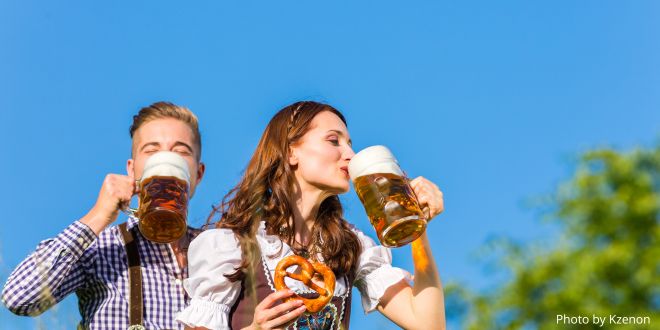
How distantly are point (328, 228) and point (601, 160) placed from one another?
17404mm

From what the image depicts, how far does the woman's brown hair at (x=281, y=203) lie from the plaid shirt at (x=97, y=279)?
28 centimetres

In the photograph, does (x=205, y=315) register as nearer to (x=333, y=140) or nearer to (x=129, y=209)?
(x=129, y=209)

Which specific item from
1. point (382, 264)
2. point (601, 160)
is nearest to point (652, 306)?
point (601, 160)

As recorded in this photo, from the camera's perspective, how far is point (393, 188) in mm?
2848

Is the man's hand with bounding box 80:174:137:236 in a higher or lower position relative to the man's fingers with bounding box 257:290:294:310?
higher

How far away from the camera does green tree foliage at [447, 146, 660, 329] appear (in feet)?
54.7

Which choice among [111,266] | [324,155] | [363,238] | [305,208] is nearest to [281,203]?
[305,208]

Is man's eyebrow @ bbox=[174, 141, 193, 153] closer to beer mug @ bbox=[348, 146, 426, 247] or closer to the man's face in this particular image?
the man's face

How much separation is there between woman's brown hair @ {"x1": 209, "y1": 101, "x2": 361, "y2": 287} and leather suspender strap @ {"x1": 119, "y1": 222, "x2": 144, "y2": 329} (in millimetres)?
308

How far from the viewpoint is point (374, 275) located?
3.29 metres

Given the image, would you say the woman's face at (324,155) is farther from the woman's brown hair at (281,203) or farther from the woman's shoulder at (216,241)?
the woman's shoulder at (216,241)

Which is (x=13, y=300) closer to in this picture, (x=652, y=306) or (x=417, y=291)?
(x=417, y=291)

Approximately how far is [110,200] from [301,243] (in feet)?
2.25

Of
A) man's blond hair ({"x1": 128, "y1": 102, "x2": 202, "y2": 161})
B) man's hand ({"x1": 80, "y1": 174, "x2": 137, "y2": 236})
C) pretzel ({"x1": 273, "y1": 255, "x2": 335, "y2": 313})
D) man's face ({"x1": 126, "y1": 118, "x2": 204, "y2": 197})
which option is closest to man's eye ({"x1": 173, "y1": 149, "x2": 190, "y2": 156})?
man's face ({"x1": 126, "y1": 118, "x2": 204, "y2": 197})
